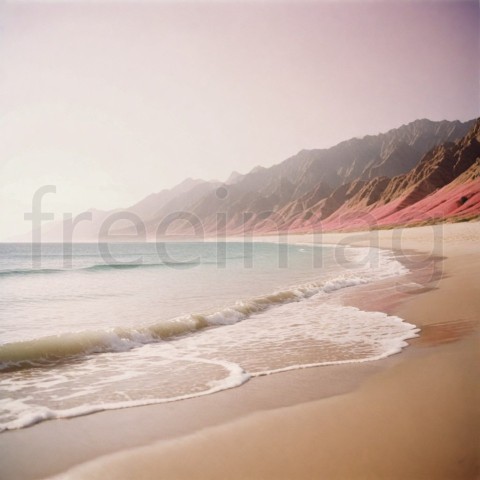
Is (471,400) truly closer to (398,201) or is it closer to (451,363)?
(451,363)

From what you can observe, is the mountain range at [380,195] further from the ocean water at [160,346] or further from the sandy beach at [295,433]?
the sandy beach at [295,433]

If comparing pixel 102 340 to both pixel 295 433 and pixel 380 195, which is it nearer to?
pixel 295 433

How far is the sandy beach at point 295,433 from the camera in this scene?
124 inches

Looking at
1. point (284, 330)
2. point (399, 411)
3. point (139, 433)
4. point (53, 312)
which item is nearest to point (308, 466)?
point (399, 411)

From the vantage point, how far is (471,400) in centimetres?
421

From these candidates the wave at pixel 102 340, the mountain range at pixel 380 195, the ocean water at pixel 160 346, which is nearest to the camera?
the ocean water at pixel 160 346

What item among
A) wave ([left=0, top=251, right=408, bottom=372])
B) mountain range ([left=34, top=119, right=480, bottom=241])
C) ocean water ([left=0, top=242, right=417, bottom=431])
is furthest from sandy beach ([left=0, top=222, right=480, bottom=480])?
mountain range ([left=34, top=119, right=480, bottom=241])

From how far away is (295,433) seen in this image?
3.62 m

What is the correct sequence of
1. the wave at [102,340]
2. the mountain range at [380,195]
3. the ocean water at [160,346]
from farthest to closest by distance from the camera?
the mountain range at [380,195], the wave at [102,340], the ocean water at [160,346]

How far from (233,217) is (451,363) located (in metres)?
Answer: 175

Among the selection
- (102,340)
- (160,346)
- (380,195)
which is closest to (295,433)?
(160,346)

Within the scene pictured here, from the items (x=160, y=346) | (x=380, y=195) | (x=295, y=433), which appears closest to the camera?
(x=295, y=433)

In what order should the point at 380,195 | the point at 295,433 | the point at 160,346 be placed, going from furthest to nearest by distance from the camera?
the point at 380,195, the point at 160,346, the point at 295,433

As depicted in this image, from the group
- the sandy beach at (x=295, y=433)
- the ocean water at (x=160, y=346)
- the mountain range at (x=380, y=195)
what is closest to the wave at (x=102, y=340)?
the ocean water at (x=160, y=346)
